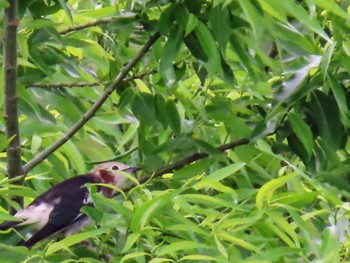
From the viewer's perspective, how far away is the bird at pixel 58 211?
2562mm

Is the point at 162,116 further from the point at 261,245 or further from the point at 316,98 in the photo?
the point at 261,245

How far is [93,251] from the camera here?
2484 millimetres

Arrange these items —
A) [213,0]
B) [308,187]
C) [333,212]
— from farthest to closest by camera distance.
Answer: [308,187], [333,212], [213,0]

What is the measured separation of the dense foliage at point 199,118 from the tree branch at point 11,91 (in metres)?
Result: 0.04

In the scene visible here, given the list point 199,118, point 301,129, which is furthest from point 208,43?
point 199,118

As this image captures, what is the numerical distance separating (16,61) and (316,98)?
70 cm

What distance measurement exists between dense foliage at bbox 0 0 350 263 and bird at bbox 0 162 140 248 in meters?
0.05

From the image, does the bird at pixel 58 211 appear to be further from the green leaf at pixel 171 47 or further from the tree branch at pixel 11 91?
the green leaf at pixel 171 47

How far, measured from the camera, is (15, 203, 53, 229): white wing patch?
8.45ft

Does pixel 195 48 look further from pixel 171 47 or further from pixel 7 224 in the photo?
pixel 7 224

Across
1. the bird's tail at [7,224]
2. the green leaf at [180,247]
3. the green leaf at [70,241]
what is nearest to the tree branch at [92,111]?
the bird's tail at [7,224]

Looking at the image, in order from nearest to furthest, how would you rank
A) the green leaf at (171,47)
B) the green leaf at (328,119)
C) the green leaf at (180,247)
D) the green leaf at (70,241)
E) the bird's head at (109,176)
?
1. the green leaf at (180,247)
2. the green leaf at (70,241)
3. the green leaf at (171,47)
4. the green leaf at (328,119)
5. the bird's head at (109,176)

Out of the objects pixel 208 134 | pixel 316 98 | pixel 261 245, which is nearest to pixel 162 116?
pixel 208 134

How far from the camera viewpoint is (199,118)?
294cm
